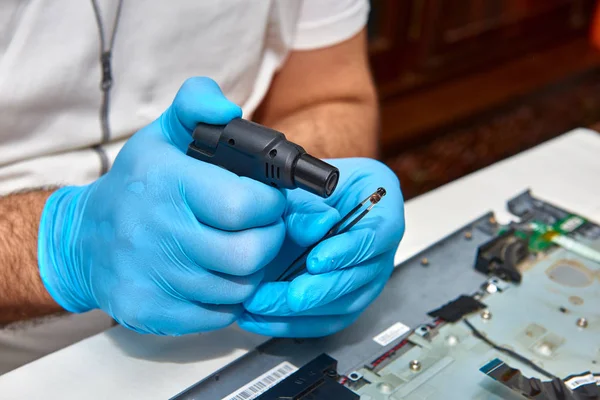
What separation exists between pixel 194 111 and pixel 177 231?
0.13 metres

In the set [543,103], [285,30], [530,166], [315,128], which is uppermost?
[285,30]

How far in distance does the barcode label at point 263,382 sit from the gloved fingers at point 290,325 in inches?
1.6

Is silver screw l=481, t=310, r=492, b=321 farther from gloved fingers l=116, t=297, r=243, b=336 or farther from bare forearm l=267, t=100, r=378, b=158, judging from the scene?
bare forearm l=267, t=100, r=378, b=158

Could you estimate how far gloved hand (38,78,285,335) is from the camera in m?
0.72

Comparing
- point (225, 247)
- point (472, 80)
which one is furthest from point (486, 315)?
point (472, 80)

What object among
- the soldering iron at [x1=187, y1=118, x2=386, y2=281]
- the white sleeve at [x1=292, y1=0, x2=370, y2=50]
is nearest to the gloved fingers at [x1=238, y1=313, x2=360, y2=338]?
the soldering iron at [x1=187, y1=118, x2=386, y2=281]

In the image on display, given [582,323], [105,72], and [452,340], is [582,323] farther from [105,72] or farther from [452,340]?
[105,72]

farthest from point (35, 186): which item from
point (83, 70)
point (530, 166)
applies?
point (530, 166)

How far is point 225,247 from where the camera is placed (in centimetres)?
72

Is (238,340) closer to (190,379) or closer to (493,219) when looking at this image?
(190,379)

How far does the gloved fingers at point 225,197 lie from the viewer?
699 millimetres

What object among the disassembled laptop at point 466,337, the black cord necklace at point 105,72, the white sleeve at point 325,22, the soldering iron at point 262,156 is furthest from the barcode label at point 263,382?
the white sleeve at point 325,22

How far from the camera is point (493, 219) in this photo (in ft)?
3.52

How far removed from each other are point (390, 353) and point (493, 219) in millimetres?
369
